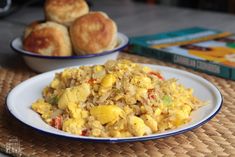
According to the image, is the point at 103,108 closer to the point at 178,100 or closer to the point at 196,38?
the point at 178,100

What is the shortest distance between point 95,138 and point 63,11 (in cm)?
51

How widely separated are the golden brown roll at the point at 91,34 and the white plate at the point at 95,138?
0.13m

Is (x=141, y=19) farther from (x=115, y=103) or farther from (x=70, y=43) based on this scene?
(x=115, y=103)

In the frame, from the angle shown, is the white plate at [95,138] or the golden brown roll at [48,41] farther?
the golden brown roll at [48,41]

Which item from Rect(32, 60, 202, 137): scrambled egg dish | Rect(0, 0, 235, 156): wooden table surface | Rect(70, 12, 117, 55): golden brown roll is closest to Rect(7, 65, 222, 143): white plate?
Rect(32, 60, 202, 137): scrambled egg dish

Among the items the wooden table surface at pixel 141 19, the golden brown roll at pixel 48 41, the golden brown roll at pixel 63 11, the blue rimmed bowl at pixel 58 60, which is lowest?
the wooden table surface at pixel 141 19

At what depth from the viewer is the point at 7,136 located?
2.45ft

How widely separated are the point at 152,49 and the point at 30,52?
1.01 ft

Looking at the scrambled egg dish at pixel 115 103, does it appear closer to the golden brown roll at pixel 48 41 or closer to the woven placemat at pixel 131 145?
the woven placemat at pixel 131 145

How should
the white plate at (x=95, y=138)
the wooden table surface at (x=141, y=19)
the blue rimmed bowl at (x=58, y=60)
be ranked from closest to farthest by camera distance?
the white plate at (x=95, y=138), the blue rimmed bowl at (x=58, y=60), the wooden table surface at (x=141, y=19)

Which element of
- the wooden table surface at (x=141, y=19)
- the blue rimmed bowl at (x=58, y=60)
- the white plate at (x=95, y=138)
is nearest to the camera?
the white plate at (x=95, y=138)

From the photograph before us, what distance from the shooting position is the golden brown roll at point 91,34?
40.8 inches

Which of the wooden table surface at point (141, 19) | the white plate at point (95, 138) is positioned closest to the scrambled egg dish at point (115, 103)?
the white plate at point (95, 138)

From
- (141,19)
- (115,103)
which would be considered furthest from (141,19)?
(115,103)
